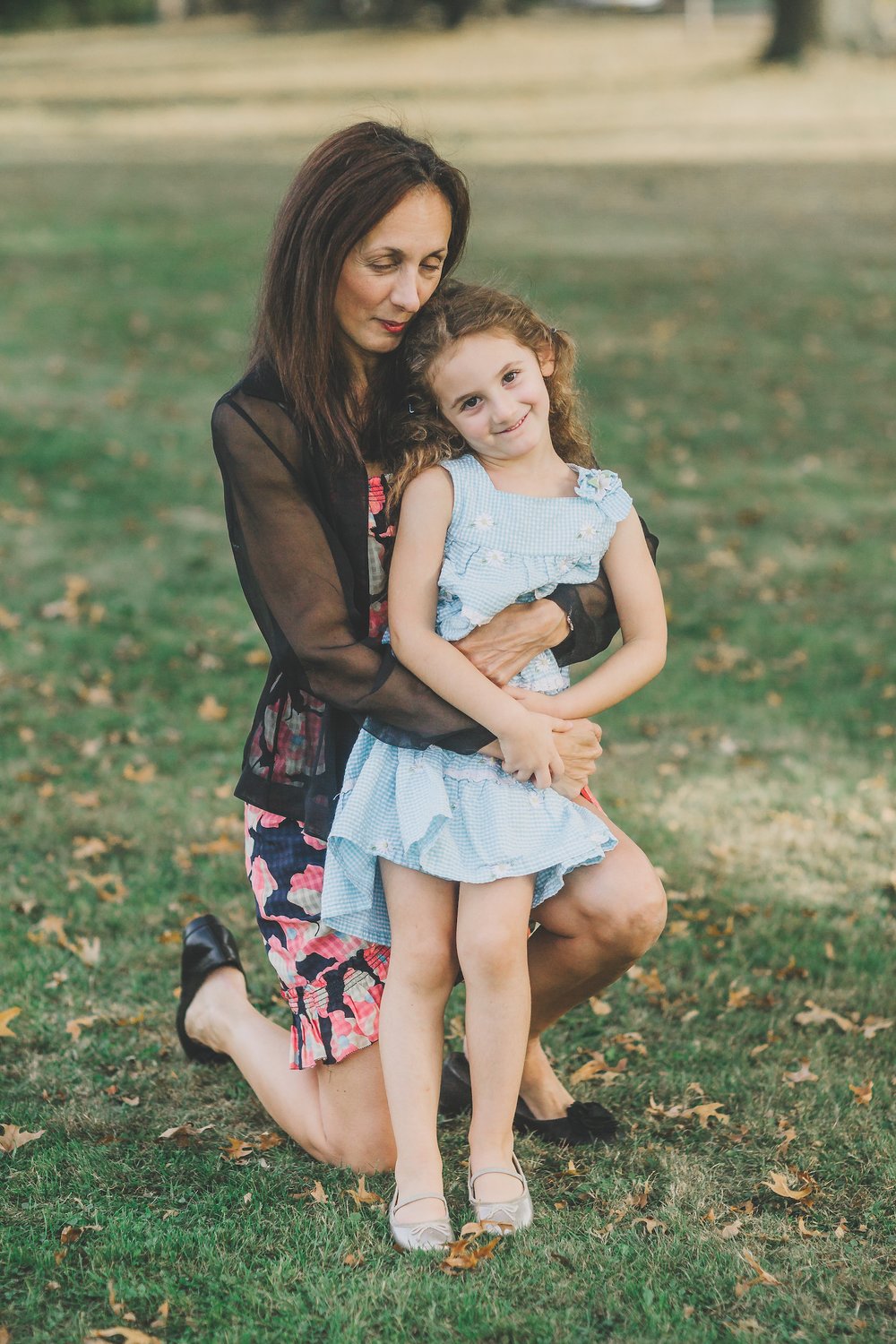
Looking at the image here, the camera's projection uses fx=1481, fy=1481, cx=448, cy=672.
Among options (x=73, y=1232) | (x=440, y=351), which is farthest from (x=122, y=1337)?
(x=440, y=351)

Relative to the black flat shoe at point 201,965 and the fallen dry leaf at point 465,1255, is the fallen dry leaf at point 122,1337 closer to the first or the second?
the fallen dry leaf at point 465,1255

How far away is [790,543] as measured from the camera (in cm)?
859

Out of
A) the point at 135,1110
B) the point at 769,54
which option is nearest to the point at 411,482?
the point at 135,1110

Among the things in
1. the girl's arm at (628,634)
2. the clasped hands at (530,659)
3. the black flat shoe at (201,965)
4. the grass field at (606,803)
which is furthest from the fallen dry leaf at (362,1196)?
the girl's arm at (628,634)

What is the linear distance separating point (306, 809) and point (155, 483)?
6.26m

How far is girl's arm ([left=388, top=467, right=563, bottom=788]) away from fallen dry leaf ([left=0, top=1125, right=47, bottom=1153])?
4.65 ft

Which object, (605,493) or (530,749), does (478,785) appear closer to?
(530,749)

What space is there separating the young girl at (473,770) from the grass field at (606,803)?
0.31 m

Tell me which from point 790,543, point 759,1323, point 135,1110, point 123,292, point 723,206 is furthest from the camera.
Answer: point 723,206

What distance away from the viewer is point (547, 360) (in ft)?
10.6

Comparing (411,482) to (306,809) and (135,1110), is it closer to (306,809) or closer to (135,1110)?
(306,809)

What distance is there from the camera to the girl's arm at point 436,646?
303 cm

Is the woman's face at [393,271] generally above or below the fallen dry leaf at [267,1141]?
above

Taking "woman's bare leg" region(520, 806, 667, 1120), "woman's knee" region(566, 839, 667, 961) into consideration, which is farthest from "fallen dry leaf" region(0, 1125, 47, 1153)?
Result: "woman's knee" region(566, 839, 667, 961)
